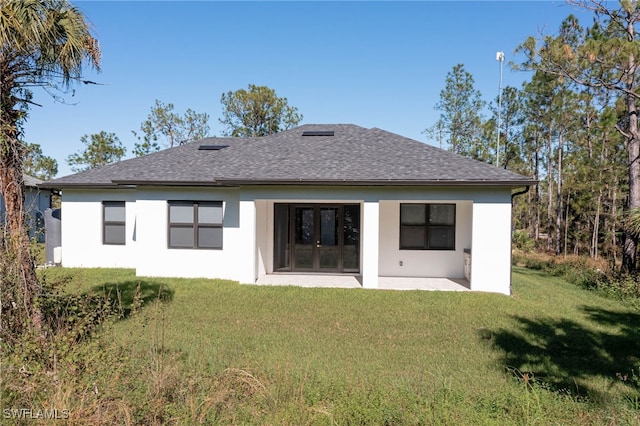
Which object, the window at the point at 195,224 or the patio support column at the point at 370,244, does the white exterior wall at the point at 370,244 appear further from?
the window at the point at 195,224

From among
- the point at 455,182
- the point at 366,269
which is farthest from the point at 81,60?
the point at 455,182

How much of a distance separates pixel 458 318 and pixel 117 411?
6.51m

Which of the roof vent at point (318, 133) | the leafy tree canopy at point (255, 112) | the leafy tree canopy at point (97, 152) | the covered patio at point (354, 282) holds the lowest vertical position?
the covered patio at point (354, 282)

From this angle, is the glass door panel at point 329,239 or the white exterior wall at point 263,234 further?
the glass door panel at point 329,239

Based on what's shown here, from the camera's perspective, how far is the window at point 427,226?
11773mm

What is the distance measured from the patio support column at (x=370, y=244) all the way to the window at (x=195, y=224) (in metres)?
4.78

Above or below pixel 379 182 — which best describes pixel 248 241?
below

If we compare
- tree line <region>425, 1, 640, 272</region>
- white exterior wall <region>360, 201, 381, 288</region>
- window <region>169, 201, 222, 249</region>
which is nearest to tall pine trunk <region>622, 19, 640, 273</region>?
tree line <region>425, 1, 640, 272</region>

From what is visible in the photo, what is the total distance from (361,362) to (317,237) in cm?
704

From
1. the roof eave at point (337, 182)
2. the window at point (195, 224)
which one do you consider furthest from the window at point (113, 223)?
the window at point (195, 224)

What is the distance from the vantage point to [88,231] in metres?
13.0

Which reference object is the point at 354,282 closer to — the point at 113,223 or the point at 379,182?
the point at 379,182

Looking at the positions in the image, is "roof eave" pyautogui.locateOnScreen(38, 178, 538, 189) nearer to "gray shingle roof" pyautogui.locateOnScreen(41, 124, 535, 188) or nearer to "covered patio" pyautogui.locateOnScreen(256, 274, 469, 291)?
"gray shingle roof" pyautogui.locateOnScreen(41, 124, 535, 188)

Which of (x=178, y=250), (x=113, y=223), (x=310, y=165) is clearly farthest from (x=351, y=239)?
(x=113, y=223)
